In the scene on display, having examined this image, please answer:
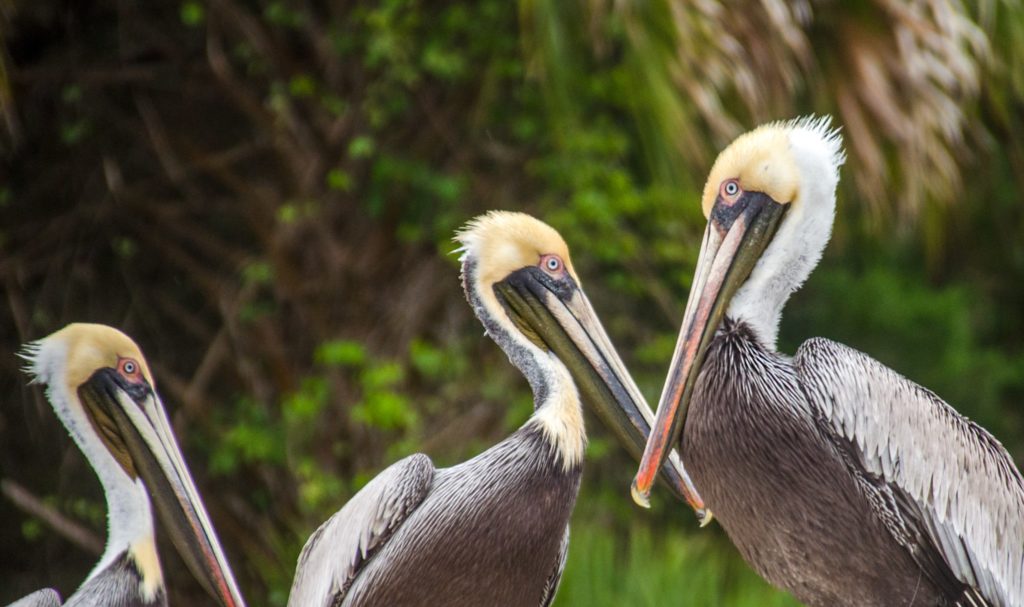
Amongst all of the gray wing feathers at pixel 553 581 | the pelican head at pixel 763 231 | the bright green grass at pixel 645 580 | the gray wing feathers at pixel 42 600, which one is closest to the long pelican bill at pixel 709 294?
the pelican head at pixel 763 231

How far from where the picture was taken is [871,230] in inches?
280

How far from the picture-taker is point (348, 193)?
6.39 m

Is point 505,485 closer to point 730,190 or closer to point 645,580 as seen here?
point 730,190

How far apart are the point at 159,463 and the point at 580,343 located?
1.11 meters

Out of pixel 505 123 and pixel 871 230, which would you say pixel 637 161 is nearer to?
pixel 505 123

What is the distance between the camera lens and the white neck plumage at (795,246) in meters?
3.35

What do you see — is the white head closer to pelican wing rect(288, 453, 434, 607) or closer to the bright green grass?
pelican wing rect(288, 453, 434, 607)

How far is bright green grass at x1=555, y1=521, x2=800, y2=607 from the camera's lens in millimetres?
4480

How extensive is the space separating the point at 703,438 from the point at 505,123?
3.33 metres

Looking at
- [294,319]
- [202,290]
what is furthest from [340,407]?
[202,290]

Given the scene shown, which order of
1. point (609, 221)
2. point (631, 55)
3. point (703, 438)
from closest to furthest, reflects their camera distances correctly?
point (703, 438) → point (631, 55) → point (609, 221)

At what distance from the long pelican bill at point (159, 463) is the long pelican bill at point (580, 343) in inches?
37.0

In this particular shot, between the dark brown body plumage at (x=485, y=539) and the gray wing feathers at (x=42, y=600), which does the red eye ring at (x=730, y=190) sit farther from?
the gray wing feathers at (x=42, y=600)

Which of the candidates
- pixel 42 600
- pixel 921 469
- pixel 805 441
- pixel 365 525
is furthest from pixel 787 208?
pixel 42 600
